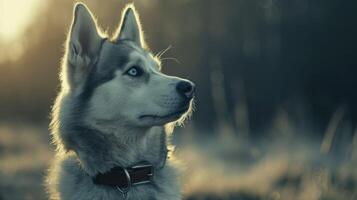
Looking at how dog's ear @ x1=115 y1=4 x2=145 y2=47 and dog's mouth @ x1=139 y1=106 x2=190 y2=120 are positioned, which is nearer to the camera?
dog's mouth @ x1=139 y1=106 x2=190 y2=120

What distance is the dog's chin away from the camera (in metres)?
5.12

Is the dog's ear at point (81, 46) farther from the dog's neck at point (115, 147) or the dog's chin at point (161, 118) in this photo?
the dog's chin at point (161, 118)

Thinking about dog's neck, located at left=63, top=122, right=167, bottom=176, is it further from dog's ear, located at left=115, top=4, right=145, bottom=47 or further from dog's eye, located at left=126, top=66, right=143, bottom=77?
dog's ear, located at left=115, top=4, right=145, bottom=47

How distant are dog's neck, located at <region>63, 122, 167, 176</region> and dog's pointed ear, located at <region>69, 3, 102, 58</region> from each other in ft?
2.06

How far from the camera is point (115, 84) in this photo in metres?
5.25

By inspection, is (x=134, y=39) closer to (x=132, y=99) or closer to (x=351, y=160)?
(x=132, y=99)

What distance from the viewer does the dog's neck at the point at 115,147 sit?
5047mm

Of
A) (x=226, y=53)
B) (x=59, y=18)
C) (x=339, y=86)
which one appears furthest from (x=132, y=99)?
(x=59, y=18)

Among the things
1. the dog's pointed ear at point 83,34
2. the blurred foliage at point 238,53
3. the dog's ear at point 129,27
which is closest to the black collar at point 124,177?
the dog's pointed ear at point 83,34

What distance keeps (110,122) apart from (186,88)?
0.63 m

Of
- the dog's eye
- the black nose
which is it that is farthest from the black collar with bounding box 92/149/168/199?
the dog's eye

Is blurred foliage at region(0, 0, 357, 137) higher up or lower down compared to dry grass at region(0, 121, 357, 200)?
lower down

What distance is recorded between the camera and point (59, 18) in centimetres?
2722

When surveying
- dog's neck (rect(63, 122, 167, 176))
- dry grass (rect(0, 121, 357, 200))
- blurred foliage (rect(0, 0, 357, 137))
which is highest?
dog's neck (rect(63, 122, 167, 176))
